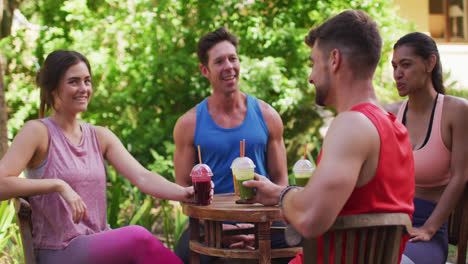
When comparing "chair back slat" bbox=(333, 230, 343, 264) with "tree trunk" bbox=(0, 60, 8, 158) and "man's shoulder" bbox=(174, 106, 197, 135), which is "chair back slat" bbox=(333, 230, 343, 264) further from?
"tree trunk" bbox=(0, 60, 8, 158)

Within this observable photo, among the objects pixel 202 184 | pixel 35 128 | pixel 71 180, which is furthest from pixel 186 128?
pixel 35 128

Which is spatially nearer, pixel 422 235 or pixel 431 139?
pixel 422 235

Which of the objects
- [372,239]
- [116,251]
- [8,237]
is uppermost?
[372,239]

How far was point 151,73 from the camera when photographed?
7.38 meters

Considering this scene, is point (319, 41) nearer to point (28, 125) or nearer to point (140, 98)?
point (28, 125)

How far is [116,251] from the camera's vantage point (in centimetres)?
281

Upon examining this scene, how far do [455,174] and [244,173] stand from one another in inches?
47.6

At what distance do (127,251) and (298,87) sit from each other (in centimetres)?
517

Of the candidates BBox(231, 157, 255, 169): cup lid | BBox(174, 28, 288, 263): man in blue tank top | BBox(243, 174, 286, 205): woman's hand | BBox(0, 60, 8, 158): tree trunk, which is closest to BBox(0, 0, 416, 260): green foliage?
BBox(0, 60, 8, 158): tree trunk

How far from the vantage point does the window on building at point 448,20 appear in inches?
494

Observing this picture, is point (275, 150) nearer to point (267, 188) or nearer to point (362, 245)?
point (267, 188)

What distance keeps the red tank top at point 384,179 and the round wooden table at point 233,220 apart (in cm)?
78

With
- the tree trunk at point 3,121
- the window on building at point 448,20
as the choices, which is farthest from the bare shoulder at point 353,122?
the window on building at point 448,20

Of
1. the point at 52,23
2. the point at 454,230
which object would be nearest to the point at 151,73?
the point at 52,23
